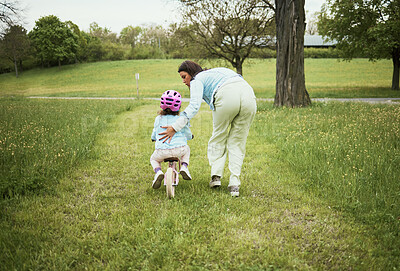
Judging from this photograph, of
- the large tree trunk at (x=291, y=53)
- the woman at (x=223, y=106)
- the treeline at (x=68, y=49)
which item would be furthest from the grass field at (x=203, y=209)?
the treeline at (x=68, y=49)

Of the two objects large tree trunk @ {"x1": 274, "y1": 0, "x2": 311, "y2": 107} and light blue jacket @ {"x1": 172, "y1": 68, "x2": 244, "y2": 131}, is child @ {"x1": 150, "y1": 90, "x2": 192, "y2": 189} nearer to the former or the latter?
light blue jacket @ {"x1": 172, "y1": 68, "x2": 244, "y2": 131}

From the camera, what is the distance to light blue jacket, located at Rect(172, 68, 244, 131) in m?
3.45

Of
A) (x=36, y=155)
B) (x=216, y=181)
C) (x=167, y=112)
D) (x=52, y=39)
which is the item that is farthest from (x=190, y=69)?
(x=52, y=39)

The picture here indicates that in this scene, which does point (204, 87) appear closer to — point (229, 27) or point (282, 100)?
point (282, 100)

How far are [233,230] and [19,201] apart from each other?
9.56 ft

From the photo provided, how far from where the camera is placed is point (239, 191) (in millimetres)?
4098

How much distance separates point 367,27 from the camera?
20188 millimetres

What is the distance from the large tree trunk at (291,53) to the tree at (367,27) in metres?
10.7

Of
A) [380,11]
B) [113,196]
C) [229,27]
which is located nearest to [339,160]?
[113,196]

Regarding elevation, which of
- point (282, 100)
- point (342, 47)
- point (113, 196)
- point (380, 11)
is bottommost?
point (113, 196)

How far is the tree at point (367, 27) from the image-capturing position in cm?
1794

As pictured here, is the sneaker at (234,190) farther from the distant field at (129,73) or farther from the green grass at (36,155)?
the distant field at (129,73)

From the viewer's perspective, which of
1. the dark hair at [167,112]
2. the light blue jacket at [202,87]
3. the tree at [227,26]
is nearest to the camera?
the light blue jacket at [202,87]

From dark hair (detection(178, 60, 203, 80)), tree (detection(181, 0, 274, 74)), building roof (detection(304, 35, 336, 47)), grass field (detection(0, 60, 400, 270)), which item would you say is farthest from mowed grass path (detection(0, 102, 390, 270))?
building roof (detection(304, 35, 336, 47))
